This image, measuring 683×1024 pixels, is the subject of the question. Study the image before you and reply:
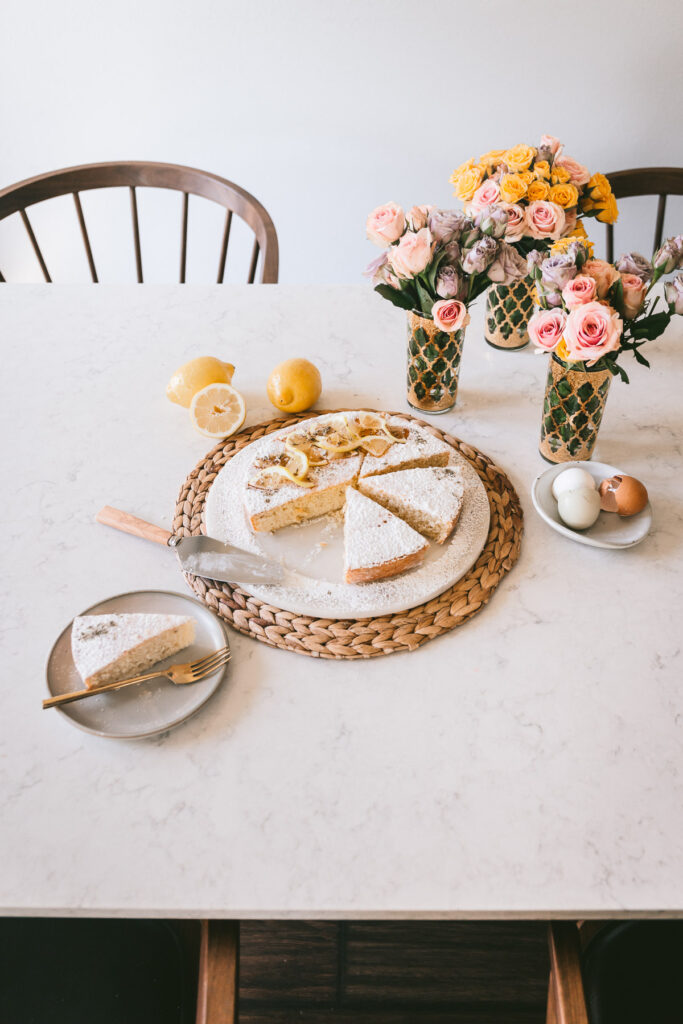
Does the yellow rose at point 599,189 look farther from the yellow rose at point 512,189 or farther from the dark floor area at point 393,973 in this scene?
the dark floor area at point 393,973

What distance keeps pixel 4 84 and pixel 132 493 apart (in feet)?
6.50

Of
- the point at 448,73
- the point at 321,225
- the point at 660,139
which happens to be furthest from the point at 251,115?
the point at 660,139

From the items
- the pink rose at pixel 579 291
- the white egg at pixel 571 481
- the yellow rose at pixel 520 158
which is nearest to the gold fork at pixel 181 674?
the white egg at pixel 571 481

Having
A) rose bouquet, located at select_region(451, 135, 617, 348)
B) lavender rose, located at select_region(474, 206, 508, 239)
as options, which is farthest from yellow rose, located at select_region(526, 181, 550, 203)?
lavender rose, located at select_region(474, 206, 508, 239)

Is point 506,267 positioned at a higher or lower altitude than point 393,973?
higher

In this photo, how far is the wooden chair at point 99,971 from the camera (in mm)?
1060

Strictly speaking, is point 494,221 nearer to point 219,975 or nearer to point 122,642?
point 122,642

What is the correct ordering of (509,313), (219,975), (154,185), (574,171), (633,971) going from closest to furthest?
1. (219,975)
2. (633,971)
3. (574,171)
4. (509,313)
5. (154,185)

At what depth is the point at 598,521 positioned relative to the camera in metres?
1.25

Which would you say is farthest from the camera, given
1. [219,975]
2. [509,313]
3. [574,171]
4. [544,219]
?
[509,313]

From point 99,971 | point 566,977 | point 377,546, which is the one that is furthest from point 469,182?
point 99,971

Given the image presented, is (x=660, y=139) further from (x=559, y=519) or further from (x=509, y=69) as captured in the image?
(x=559, y=519)

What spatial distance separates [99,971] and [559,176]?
1.61 meters

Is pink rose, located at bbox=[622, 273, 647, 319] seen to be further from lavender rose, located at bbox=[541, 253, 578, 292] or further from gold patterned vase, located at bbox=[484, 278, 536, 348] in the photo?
gold patterned vase, located at bbox=[484, 278, 536, 348]
